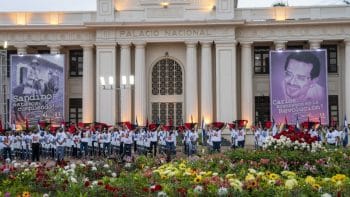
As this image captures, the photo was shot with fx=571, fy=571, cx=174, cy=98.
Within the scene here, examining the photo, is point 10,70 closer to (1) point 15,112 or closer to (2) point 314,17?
(1) point 15,112

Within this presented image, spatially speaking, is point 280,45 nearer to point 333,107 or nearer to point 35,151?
point 333,107

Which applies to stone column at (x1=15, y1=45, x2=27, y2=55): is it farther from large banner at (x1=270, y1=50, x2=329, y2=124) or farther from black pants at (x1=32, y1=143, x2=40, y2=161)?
large banner at (x1=270, y1=50, x2=329, y2=124)

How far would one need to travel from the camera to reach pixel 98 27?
128 ft

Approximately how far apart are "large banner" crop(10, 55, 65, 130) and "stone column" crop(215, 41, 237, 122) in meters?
10.5

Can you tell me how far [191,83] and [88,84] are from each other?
7.26 m

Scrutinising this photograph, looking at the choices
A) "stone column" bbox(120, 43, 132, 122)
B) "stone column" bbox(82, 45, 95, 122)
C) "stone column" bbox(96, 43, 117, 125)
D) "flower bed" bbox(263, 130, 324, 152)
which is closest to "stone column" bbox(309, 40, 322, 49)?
"stone column" bbox(120, 43, 132, 122)

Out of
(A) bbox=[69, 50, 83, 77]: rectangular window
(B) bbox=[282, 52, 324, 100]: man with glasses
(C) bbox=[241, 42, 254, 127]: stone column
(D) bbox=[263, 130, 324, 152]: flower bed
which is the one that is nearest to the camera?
(D) bbox=[263, 130, 324, 152]: flower bed

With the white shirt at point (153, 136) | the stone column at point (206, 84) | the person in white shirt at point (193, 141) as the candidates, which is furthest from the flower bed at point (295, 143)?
the stone column at point (206, 84)

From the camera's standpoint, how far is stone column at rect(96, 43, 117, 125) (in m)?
38.9

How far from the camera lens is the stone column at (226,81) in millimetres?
38312

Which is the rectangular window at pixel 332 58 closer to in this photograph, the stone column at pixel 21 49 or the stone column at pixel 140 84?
the stone column at pixel 140 84

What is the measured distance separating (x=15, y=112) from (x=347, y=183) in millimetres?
29950

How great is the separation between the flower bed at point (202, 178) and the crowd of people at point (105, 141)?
1078 cm

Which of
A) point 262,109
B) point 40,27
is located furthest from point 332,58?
point 40,27
